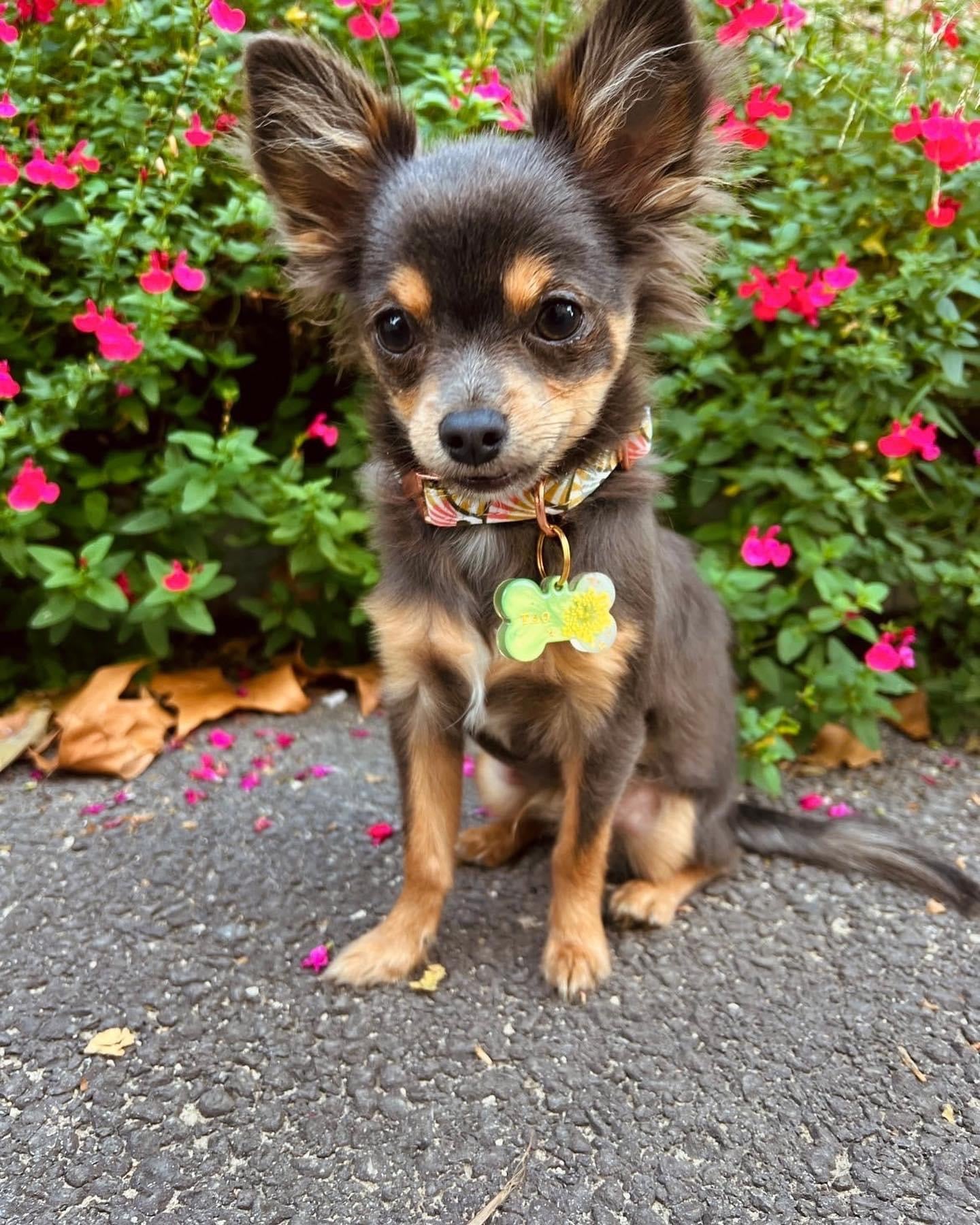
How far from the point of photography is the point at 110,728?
319 cm

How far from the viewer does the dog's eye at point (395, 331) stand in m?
2.03

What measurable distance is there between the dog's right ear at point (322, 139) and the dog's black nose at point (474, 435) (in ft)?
2.14

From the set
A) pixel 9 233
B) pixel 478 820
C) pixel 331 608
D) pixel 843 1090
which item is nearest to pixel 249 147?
pixel 9 233

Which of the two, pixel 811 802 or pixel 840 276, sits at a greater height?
pixel 840 276

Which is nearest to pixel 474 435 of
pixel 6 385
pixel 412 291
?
pixel 412 291

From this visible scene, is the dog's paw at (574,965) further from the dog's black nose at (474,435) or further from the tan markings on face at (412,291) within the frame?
the tan markings on face at (412,291)

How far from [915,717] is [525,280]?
8.64ft

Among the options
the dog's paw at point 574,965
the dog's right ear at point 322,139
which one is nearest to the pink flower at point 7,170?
the dog's right ear at point 322,139

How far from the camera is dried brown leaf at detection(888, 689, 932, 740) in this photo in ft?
11.9

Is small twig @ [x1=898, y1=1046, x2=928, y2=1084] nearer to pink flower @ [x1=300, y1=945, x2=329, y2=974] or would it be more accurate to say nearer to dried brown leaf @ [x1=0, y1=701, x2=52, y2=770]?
pink flower @ [x1=300, y1=945, x2=329, y2=974]

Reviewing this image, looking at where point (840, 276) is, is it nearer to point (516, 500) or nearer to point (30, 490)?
point (516, 500)

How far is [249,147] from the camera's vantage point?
221 cm

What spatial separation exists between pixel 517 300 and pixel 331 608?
209 cm

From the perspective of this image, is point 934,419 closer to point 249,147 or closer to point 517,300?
point 517,300
